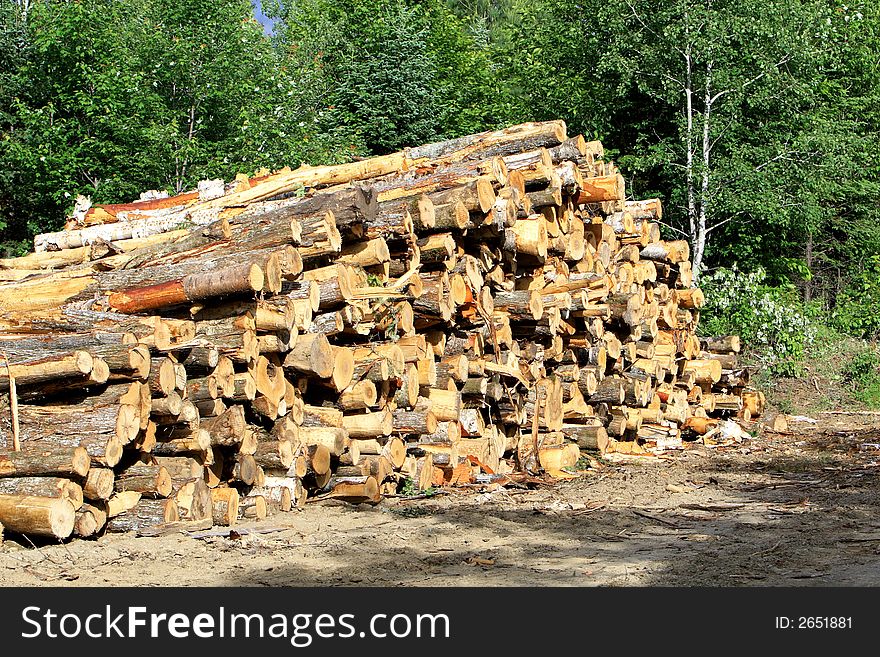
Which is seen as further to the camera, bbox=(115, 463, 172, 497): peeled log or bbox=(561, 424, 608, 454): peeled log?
bbox=(561, 424, 608, 454): peeled log

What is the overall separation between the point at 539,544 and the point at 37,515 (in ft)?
10.6

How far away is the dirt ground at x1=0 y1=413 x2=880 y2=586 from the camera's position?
5.57 m

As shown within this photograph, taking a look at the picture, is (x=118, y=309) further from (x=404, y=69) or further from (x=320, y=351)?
(x=404, y=69)

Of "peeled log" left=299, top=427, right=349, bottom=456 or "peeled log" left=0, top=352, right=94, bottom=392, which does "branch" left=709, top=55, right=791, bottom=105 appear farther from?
"peeled log" left=0, top=352, right=94, bottom=392

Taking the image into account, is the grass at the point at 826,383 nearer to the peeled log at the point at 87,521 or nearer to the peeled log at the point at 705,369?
the peeled log at the point at 705,369

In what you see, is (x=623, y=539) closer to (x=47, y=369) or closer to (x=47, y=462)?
(x=47, y=462)

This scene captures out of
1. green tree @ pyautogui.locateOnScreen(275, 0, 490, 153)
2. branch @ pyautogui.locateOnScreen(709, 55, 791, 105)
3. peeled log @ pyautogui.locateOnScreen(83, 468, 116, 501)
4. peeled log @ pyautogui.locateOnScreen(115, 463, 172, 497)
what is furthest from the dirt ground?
green tree @ pyautogui.locateOnScreen(275, 0, 490, 153)

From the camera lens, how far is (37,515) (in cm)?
623

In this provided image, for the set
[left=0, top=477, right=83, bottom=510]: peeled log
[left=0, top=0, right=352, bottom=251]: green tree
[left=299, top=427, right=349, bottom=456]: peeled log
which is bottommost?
[left=0, top=477, right=83, bottom=510]: peeled log

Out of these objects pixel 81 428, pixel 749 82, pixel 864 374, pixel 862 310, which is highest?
pixel 749 82

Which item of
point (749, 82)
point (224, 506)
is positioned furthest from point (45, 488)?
point (749, 82)

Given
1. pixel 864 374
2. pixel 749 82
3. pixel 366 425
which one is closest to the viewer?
pixel 366 425

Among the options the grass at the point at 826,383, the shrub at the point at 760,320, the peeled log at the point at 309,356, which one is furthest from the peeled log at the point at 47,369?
the shrub at the point at 760,320

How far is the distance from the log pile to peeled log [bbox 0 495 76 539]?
0.01 metres
